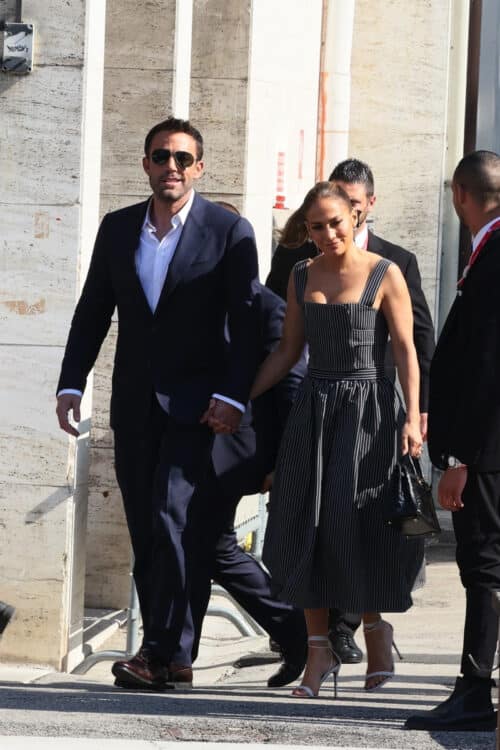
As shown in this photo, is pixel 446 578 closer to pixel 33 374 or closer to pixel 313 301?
pixel 33 374

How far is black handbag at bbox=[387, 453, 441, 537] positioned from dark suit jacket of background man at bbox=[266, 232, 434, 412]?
3.05ft

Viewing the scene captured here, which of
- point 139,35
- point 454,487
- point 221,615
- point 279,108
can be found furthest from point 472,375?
point 279,108

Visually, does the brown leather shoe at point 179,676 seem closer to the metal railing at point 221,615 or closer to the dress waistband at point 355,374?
the dress waistband at point 355,374

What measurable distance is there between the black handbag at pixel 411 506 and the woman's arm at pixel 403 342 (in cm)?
13

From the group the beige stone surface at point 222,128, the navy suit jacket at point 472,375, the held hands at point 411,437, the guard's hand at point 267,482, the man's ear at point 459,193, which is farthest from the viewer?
the beige stone surface at point 222,128

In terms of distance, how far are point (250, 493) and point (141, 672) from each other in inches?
32.4

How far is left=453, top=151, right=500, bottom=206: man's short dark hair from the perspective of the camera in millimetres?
5125

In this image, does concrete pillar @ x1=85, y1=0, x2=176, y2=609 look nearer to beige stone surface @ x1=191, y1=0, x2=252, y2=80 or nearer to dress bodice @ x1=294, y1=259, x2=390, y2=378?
beige stone surface @ x1=191, y1=0, x2=252, y2=80

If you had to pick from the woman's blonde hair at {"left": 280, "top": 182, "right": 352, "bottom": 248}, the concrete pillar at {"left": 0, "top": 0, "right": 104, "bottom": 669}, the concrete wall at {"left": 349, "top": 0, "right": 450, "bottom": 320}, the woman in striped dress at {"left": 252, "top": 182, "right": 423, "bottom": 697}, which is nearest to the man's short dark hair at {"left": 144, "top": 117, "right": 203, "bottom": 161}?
the woman's blonde hair at {"left": 280, "top": 182, "right": 352, "bottom": 248}

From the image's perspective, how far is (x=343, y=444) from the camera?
18.7 feet

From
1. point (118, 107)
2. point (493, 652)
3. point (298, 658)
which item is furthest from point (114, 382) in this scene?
point (118, 107)

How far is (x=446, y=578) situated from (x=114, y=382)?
15.3 ft

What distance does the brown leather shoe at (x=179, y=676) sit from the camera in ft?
19.7

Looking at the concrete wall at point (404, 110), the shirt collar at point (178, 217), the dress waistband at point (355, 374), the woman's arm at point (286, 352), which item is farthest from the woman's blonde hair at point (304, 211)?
the concrete wall at point (404, 110)
